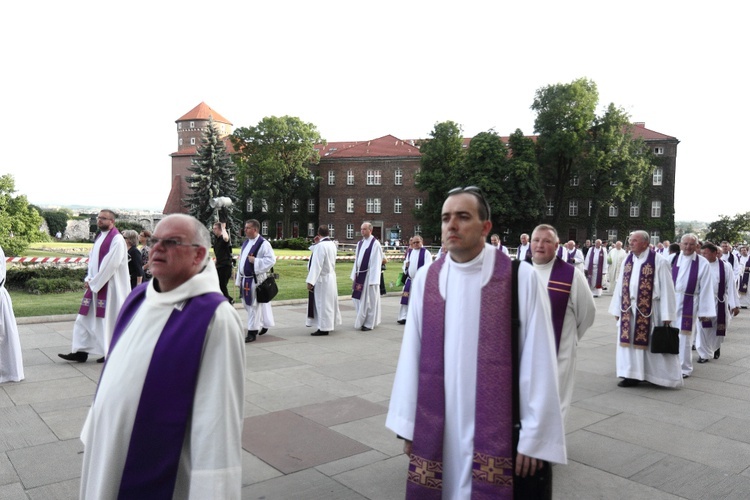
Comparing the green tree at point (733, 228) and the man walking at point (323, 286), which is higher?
the green tree at point (733, 228)

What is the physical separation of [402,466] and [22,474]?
2.78 meters

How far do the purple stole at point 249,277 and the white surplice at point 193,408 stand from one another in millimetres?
7552

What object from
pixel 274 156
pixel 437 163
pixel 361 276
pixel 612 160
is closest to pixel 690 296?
pixel 361 276

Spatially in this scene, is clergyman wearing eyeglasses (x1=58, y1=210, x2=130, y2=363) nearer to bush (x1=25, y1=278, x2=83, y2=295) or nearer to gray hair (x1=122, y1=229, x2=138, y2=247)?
gray hair (x1=122, y1=229, x2=138, y2=247)

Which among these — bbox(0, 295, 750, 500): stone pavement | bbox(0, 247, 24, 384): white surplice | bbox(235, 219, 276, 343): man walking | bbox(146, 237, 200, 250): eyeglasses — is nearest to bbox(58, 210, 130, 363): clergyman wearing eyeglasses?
bbox(0, 295, 750, 500): stone pavement

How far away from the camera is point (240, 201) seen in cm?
6669

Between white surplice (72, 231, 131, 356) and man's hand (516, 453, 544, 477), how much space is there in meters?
6.67

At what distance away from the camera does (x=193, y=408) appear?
235cm

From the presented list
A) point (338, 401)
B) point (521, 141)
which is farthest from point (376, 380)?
point (521, 141)

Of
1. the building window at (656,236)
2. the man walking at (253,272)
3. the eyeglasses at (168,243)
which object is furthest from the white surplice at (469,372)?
the building window at (656,236)

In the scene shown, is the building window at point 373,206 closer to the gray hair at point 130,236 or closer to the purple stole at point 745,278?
the purple stole at point 745,278

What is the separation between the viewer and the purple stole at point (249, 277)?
32.8 feet

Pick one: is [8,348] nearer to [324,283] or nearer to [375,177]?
[324,283]

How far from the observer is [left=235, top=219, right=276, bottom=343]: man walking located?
9.87m
